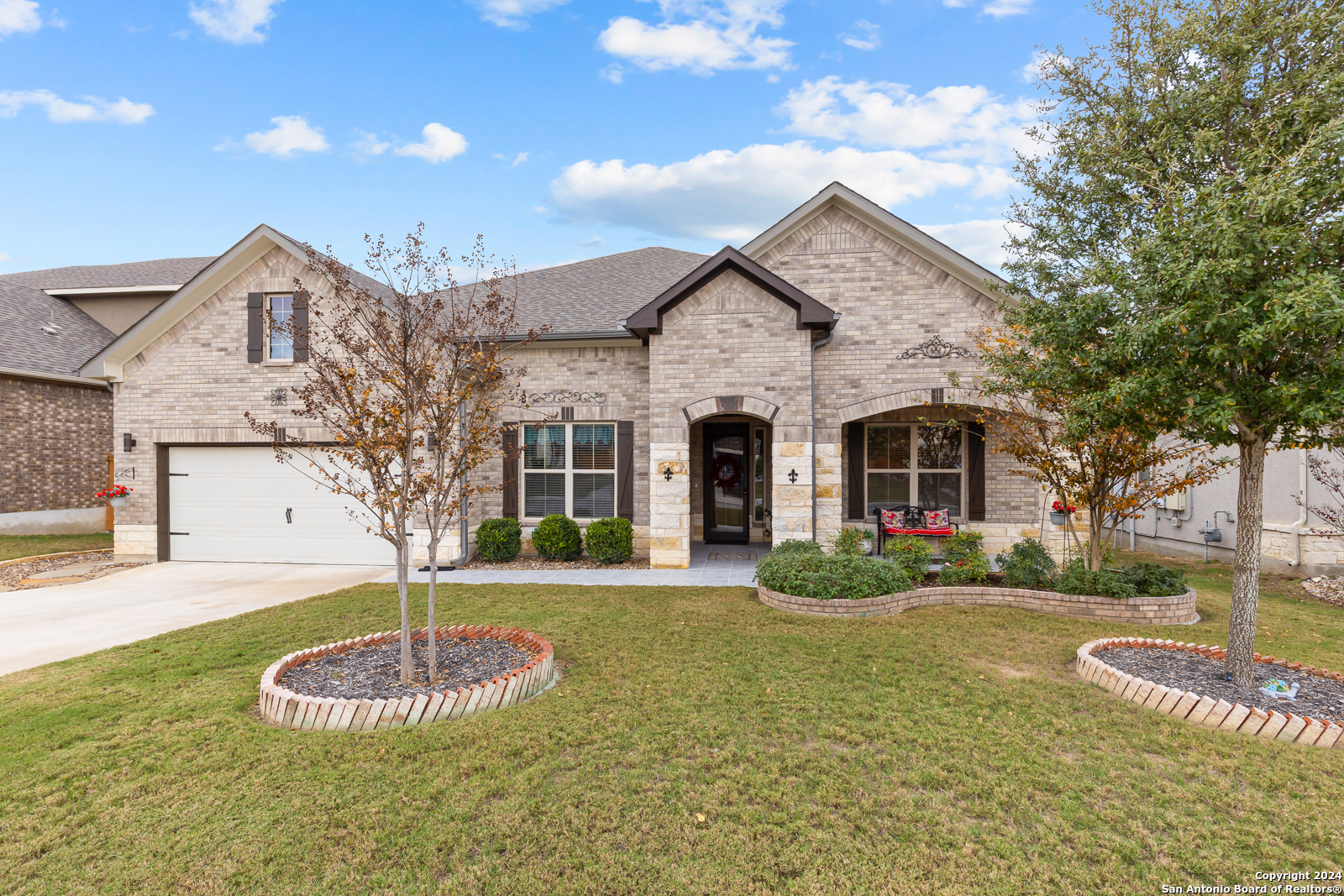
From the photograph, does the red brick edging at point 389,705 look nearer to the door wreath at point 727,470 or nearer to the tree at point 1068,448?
the tree at point 1068,448

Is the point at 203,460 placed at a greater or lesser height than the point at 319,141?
lesser

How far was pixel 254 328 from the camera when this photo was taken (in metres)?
11.2

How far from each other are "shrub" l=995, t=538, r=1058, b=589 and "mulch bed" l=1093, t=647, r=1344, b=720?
2168mm

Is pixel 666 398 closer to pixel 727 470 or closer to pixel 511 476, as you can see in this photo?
pixel 727 470

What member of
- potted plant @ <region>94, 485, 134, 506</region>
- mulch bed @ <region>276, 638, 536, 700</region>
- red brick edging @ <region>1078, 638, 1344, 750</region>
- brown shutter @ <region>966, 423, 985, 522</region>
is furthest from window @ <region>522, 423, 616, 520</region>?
red brick edging @ <region>1078, 638, 1344, 750</region>

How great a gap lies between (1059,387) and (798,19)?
8699 millimetres

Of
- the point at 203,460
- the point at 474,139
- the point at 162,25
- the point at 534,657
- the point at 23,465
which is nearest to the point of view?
the point at 534,657

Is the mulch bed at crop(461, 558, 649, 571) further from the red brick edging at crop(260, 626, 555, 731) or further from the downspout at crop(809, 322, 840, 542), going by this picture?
the red brick edging at crop(260, 626, 555, 731)

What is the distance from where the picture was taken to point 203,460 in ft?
38.0

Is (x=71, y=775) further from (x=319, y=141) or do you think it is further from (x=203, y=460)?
(x=319, y=141)

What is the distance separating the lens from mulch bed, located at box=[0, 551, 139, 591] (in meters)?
9.86

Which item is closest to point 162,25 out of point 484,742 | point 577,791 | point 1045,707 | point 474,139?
point 474,139

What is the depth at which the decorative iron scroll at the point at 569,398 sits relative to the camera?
1145 centimetres

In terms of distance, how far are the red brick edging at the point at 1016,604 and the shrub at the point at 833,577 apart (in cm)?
9
